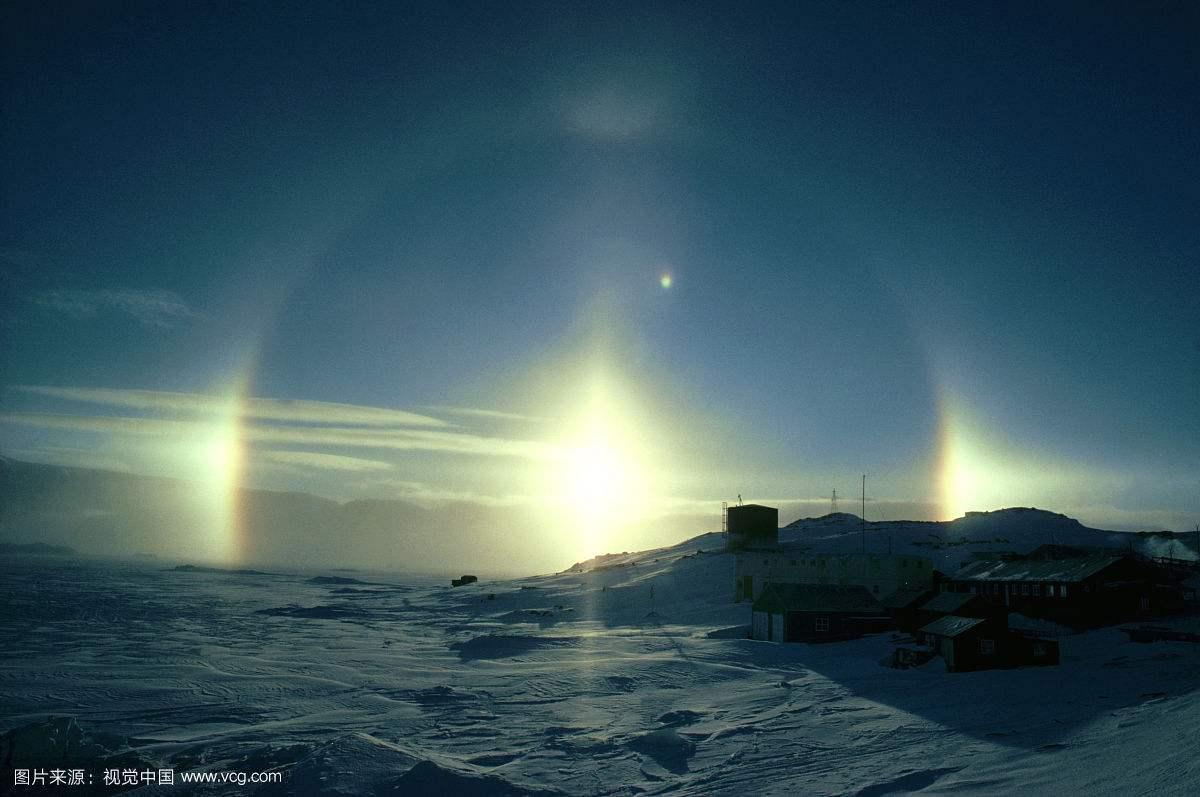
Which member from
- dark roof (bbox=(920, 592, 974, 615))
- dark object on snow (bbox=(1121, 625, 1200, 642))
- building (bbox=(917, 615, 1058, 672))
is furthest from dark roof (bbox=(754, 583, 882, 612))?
dark object on snow (bbox=(1121, 625, 1200, 642))

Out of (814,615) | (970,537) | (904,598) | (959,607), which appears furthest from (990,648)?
(970,537)

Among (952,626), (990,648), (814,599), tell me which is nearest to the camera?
(990,648)

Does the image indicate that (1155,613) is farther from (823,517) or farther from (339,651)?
(823,517)

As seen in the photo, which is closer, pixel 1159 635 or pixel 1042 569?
pixel 1159 635

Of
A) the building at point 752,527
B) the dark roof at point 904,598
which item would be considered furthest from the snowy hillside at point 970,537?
the dark roof at point 904,598

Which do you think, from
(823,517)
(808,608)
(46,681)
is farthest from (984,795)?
(823,517)

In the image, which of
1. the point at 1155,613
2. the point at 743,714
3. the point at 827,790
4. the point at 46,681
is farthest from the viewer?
the point at 1155,613

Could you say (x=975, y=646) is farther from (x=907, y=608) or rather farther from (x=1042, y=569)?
(x=1042, y=569)
